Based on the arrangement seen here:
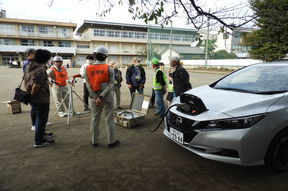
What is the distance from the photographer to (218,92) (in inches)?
125

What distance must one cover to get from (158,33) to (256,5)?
51.5 metres

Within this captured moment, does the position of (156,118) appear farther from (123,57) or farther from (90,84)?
(123,57)

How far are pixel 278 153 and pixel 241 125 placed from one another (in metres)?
0.84

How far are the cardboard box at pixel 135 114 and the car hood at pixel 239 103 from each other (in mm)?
2180

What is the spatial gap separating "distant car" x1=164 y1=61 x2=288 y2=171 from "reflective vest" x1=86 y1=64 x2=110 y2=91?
1.45 meters

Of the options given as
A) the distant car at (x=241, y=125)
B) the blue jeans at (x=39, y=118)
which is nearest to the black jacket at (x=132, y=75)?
the blue jeans at (x=39, y=118)

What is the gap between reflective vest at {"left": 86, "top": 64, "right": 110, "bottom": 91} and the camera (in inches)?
128

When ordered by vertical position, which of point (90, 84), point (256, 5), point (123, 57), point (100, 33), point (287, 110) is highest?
point (100, 33)

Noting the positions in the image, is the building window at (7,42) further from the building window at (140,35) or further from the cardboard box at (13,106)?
the cardboard box at (13,106)

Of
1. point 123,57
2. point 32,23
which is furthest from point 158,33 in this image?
point 32,23

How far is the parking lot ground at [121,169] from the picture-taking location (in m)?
2.44

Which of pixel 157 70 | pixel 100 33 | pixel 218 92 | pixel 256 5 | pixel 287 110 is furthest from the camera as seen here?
pixel 100 33

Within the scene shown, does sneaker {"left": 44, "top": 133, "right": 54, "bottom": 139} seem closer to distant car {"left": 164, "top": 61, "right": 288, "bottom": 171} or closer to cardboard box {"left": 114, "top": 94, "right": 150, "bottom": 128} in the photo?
cardboard box {"left": 114, "top": 94, "right": 150, "bottom": 128}

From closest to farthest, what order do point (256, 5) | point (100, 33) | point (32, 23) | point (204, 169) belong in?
1. point (204, 169)
2. point (256, 5)
3. point (32, 23)
4. point (100, 33)
